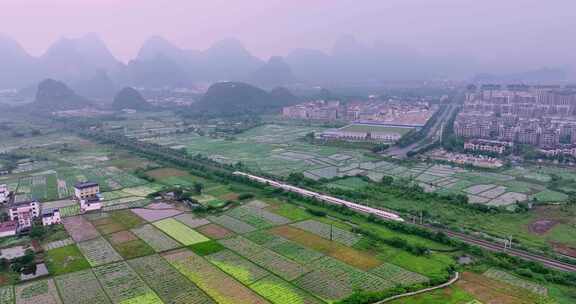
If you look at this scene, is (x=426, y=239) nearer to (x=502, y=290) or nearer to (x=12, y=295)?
(x=502, y=290)

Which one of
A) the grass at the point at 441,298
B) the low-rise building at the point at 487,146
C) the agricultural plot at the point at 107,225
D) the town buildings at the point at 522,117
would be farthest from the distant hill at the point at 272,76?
the grass at the point at 441,298

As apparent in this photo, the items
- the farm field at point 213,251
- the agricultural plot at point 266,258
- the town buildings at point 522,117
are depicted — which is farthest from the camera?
the town buildings at point 522,117

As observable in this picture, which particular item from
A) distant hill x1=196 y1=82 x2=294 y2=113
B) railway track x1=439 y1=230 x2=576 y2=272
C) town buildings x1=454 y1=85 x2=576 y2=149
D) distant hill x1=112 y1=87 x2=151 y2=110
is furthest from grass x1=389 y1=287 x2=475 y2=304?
distant hill x1=112 y1=87 x2=151 y2=110

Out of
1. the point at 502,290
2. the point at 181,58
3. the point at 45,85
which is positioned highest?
the point at 181,58

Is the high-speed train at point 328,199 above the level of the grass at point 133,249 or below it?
above

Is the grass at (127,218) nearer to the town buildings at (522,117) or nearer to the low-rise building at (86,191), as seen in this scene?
the low-rise building at (86,191)

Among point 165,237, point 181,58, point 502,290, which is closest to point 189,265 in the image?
point 165,237

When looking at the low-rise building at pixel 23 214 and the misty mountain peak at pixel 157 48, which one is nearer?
the low-rise building at pixel 23 214
